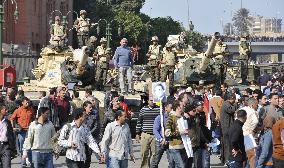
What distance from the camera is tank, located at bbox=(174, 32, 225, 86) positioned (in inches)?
1385

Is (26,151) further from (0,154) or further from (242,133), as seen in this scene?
(242,133)

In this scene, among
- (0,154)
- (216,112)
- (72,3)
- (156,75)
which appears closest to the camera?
(0,154)

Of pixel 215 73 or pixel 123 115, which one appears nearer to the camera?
pixel 123 115

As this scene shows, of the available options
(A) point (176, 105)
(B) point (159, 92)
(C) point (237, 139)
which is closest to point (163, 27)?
(B) point (159, 92)

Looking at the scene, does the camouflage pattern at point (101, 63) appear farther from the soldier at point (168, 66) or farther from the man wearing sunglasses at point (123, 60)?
the soldier at point (168, 66)

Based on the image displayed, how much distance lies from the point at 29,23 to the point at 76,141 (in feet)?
230

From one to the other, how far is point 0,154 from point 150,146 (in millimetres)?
3157

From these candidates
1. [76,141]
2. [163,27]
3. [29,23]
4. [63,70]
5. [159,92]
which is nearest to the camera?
[76,141]

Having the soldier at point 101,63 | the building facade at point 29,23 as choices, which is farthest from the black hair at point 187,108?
the building facade at point 29,23

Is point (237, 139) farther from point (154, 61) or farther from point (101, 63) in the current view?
point (154, 61)

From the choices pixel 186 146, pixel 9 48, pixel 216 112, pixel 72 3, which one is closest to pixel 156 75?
pixel 216 112

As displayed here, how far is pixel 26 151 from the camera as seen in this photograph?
15.7m

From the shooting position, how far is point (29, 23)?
274 ft

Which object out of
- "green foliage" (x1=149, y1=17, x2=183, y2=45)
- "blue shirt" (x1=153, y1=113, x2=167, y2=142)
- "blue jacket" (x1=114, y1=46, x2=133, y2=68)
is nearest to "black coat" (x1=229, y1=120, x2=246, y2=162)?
"blue shirt" (x1=153, y1=113, x2=167, y2=142)
